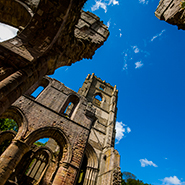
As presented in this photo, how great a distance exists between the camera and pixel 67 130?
7.07 m

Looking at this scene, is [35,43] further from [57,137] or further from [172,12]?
[172,12]

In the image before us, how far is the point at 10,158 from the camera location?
465cm

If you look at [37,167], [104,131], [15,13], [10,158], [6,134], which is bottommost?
[10,158]

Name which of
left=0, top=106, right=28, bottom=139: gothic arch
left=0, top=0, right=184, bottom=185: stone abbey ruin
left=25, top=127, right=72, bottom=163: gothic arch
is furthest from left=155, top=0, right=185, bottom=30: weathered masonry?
left=0, top=106, right=28, bottom=139: gothic arch

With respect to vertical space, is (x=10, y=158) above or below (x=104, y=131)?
below

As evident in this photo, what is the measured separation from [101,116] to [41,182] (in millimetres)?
9392

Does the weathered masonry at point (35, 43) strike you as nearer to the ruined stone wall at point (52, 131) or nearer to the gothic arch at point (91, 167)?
the ruined stone wall at point (52, 131)

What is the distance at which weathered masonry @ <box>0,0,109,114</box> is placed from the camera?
7.84 feet

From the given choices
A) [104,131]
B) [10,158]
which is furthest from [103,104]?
[10,158]

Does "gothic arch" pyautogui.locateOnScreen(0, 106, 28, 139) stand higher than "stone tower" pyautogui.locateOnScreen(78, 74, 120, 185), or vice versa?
"stone tower" pyautogui.locateOnScreen(78, 74, 120, 185)

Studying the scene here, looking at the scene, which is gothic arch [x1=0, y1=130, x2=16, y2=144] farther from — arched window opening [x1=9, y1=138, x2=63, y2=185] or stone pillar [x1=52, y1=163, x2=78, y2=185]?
stone pillar [x1=52, y1=163, x2=78, y2=185]

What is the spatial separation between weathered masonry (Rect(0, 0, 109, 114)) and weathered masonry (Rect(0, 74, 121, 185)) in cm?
338

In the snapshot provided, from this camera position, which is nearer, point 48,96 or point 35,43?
point 35,43

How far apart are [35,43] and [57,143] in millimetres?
5847
